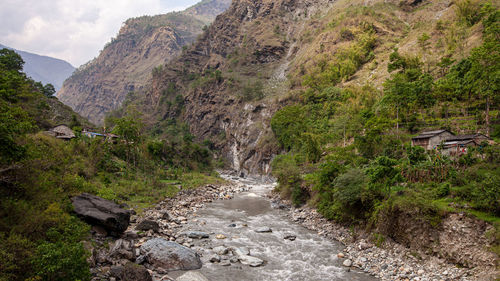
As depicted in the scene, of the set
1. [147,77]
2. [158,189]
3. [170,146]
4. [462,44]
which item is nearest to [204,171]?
[170,146]

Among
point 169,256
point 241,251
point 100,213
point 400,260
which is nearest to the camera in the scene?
point 169,256

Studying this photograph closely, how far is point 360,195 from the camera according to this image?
17.0 metres

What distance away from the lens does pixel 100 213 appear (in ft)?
44.7

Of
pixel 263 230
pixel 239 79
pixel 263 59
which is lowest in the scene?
pixel 263 230

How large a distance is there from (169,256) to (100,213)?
14.9ft

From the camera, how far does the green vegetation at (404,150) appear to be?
14328 mm

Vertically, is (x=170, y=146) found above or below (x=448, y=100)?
below

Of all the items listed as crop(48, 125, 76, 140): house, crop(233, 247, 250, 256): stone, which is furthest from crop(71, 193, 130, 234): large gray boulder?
crop(48, 125, 76, 140): house

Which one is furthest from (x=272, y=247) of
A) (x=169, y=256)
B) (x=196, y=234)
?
(x=169, y=256)

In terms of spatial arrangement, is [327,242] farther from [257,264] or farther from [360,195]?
[257,264]

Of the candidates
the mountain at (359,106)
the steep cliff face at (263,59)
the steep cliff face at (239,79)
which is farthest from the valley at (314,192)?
the steep cliff face at (239,79)

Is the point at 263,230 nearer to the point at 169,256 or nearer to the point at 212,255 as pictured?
the point at 212,255

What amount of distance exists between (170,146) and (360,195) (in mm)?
41984

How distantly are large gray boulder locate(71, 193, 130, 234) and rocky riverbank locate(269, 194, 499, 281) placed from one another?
12851 millimetres
